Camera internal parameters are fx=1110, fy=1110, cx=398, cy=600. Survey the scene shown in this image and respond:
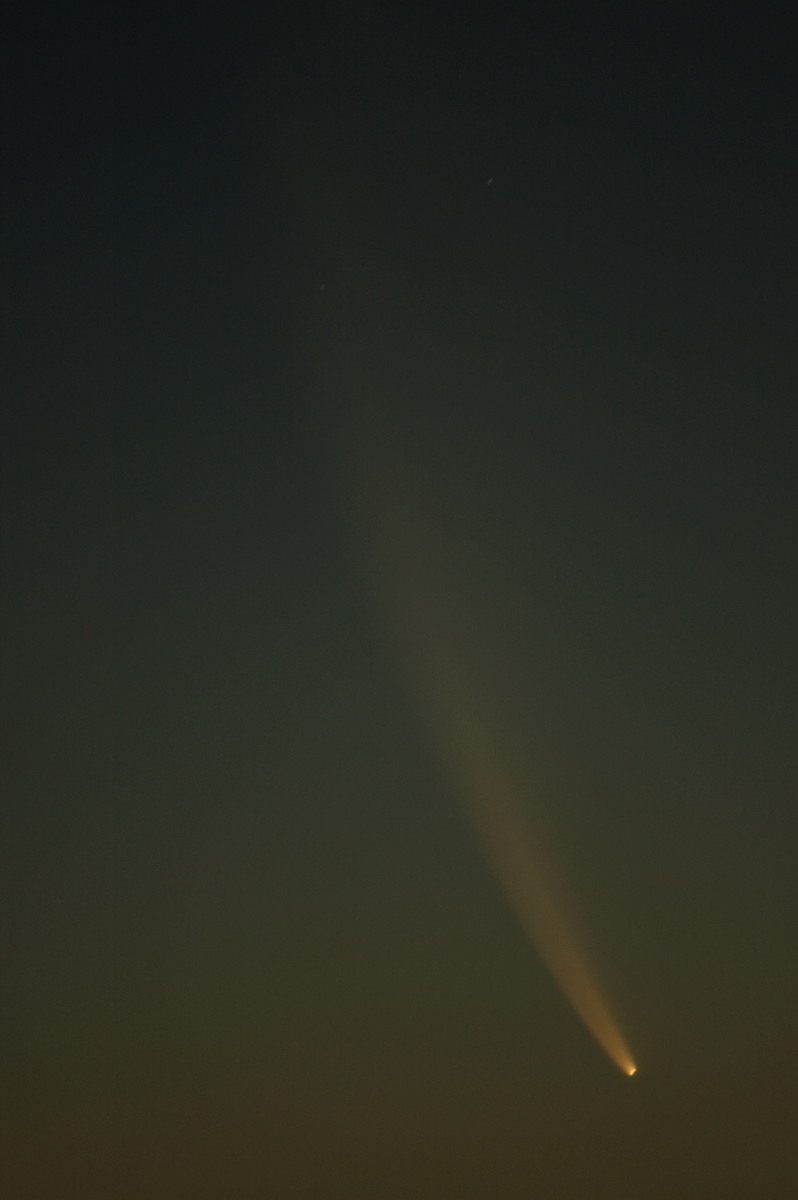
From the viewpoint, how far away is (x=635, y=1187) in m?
2.54

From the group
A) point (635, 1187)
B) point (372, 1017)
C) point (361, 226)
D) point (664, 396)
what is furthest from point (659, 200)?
point (635, 1187)

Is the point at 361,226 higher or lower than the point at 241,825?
higher

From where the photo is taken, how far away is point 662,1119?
2562 millimetres

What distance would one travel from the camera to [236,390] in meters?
2.82

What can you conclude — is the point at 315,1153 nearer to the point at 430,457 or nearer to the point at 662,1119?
the point at 662,1119

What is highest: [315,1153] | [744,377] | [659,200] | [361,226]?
[361,226]

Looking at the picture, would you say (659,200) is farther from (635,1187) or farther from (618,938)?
(635,1187)

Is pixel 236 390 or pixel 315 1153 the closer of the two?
pixel 315 1153

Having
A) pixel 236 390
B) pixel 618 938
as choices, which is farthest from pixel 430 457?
pixel 618 938

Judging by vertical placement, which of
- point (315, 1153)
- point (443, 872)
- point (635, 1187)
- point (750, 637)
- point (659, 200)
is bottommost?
point (635, 1187)

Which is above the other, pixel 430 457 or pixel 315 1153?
pixel 430 457

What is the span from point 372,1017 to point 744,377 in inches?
71.8

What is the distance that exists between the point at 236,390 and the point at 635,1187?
2.12 m

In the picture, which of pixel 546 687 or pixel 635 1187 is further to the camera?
pixel 546 687
